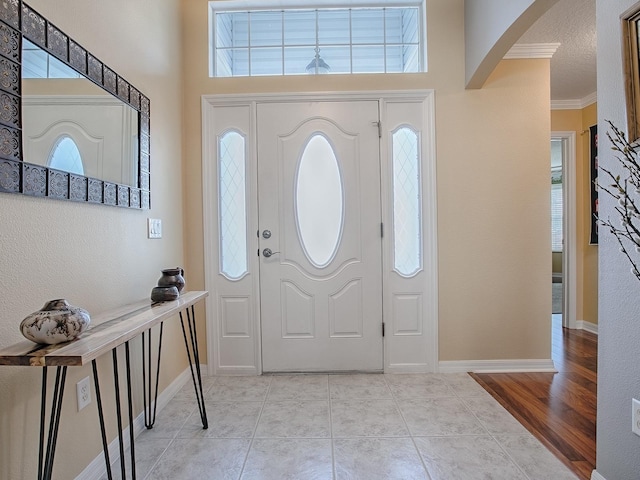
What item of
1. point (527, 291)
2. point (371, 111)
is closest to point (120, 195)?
point (371, 111)

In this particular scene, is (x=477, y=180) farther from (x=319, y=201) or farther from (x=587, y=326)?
(x=587, y=326)

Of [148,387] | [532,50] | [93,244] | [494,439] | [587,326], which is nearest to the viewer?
[93,244]

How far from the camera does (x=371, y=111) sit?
8.89 feet

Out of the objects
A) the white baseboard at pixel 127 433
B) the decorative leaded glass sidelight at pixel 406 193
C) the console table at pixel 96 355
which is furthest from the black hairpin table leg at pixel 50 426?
the decorative leaded glass sidelight at pixel 406 193

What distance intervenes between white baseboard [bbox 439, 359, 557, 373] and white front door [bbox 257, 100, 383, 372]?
537mm

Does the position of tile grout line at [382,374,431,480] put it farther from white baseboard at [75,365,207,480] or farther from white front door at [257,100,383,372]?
white baseboard at [75,365,207,480]

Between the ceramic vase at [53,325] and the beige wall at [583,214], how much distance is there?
4534 mm

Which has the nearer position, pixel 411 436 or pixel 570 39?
pixel 411 436

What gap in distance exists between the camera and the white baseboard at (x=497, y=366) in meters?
2.74

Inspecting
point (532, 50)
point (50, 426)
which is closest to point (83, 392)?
point (50, 426)

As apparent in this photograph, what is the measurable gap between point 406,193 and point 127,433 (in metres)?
2.30

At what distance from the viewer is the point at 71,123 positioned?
1452 millimetres

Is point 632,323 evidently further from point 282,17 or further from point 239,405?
point 282,17

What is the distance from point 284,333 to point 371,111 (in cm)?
180
